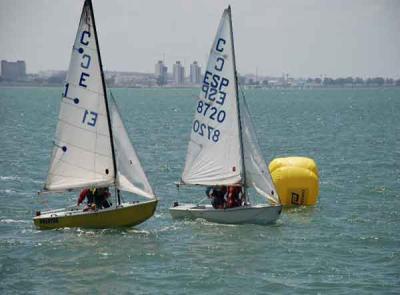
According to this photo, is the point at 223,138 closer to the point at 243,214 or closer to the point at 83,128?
the point at 243,214

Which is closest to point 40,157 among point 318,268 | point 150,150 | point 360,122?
point 150,150

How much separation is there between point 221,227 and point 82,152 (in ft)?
18.7

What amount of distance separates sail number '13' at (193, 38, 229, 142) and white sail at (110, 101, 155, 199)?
11.2 ft

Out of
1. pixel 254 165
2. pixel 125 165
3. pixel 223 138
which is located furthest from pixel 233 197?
pixel 125 165

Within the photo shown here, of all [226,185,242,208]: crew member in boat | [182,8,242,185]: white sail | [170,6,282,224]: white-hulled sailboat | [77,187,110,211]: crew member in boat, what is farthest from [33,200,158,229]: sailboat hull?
[182,8,242,185]: white sail

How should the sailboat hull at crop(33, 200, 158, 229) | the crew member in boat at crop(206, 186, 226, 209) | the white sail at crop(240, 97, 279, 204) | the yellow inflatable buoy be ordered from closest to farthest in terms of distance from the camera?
the sailboat hull at crop(33, 200, 158, 229)
the crew member in boat at crop(206, 186, 226, 209)
the white sail at crop(240, 97, 279, 204)
the yellow inflatable buoy

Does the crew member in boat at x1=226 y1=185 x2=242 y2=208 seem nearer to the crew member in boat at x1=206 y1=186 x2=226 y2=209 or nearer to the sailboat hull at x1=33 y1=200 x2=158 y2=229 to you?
the crew member in boat at x1=206 y1=186 x2=226 y2=209

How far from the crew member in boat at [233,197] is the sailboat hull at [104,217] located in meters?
3.50

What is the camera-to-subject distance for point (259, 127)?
9294 centimetres

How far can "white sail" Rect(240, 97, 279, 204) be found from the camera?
3522 centimetres

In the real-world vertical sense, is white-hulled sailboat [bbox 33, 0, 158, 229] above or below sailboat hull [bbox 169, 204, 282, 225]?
above

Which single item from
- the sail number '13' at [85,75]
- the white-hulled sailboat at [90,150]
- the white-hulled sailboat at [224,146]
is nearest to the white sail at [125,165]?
the white-hulled sailboat at [90,150]

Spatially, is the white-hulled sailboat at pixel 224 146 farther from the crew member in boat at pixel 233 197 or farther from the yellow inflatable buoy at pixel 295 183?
the yellow inflatable buoy at pixel 295 183

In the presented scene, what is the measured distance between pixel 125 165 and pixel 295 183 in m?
8.09
